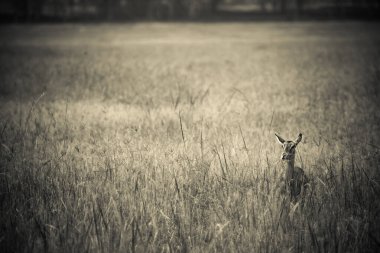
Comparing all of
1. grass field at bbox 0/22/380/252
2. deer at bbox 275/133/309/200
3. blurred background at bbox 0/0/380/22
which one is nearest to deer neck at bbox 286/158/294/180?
deer at bbox 275/133/309/200

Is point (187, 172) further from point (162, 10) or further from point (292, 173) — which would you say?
point (162, 10)

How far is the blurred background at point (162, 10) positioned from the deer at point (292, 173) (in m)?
44.9

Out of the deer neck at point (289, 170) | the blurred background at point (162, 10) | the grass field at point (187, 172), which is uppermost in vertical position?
the blurred background at point (162, 10)

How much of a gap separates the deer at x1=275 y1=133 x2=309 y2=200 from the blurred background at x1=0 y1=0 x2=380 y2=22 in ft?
147

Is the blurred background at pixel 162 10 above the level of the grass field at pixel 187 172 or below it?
above

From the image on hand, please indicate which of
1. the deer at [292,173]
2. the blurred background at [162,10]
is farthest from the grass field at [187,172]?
the blurred background at [162,10]

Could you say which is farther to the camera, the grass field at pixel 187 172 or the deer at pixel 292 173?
the deer at pixel 292 173

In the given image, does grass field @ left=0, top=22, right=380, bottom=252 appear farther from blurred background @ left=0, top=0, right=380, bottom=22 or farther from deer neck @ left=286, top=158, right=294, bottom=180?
blurred background @ left=0, top=0, right=380, bottom=22

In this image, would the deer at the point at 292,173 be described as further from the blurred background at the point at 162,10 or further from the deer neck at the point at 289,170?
the blurred background at the point at 162,10

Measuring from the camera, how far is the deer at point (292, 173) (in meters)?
2.81

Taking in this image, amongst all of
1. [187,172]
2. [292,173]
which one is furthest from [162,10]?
[292,173]

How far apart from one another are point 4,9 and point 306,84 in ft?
160

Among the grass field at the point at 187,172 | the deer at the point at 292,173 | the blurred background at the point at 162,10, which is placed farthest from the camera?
the blurred background at the point at 162,10

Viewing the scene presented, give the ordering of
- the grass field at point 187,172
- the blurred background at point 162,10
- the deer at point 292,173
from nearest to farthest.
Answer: the grass field at point 187,172 → the deer at point 292,173 → the blurred background at point 162,10
